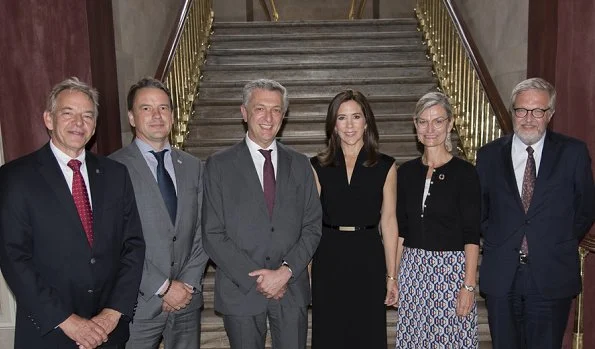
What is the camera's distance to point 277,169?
2.62 metres

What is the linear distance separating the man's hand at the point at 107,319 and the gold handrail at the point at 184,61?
284 cm

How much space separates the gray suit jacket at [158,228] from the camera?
246 cm

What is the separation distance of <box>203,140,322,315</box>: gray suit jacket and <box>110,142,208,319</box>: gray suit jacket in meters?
0.10

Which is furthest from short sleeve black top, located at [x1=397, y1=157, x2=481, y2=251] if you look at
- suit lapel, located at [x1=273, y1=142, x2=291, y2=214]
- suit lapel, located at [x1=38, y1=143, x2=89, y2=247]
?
suit lapel, located at [x1=38, y1=143, x2=89, y2=247]

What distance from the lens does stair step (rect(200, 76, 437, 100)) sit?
5902mm

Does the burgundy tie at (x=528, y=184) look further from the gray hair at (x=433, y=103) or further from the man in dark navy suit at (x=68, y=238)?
the man in dark navy suit at (x=68, y=238)

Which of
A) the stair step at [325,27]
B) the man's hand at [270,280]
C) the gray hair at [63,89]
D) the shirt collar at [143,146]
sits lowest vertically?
the man's hand at [270,280]

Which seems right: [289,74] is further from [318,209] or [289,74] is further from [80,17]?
[318,209]

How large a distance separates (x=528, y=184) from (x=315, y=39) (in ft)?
15.3

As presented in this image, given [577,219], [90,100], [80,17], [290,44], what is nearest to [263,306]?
[90,100]

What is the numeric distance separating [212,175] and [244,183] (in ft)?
0.54

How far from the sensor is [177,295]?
2.50 metres

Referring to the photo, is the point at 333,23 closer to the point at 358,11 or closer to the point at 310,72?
the point at 310,72

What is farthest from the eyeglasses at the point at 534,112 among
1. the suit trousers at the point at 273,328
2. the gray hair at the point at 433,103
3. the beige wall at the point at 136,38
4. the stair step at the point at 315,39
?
the stair step at the point at 315,39
